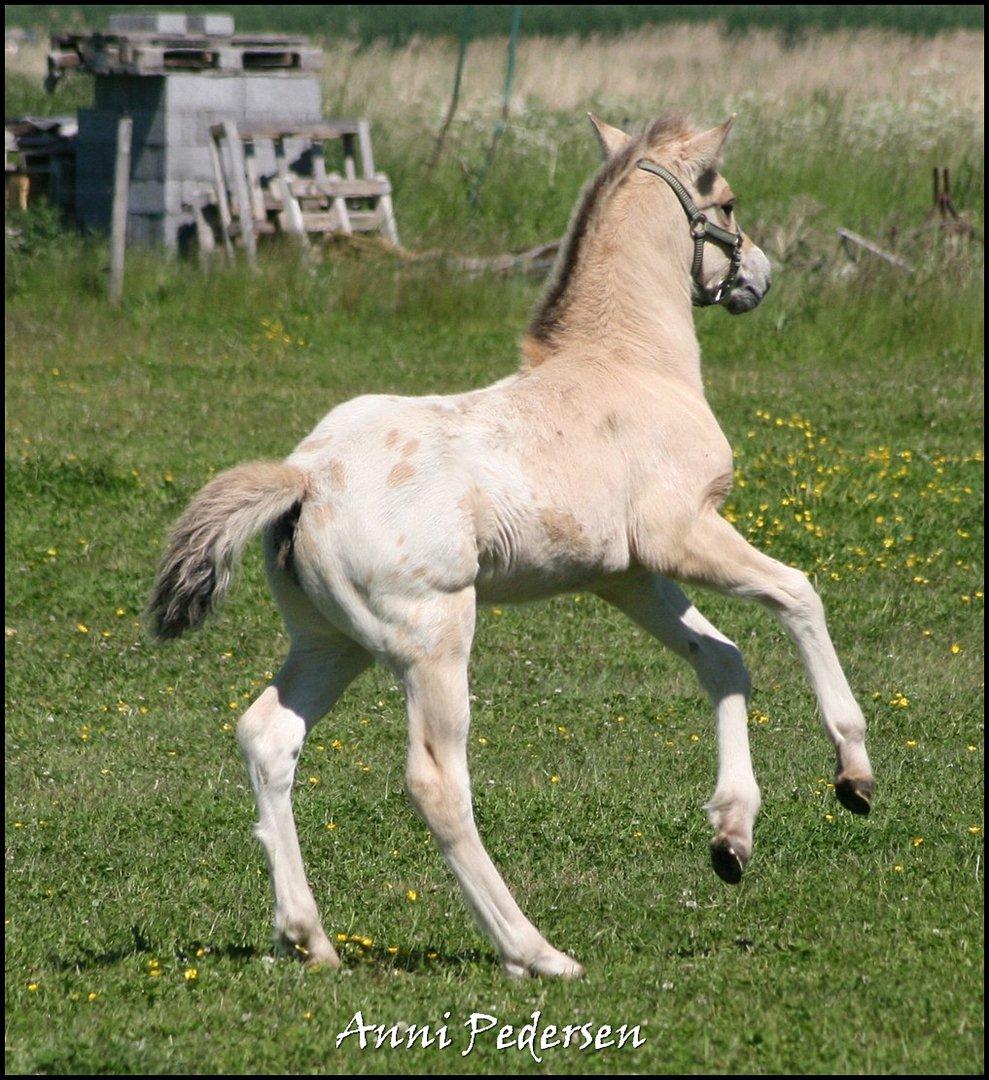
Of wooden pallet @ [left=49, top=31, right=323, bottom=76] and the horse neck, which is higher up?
the horse neck

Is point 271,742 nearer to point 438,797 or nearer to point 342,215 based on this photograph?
point 438,797

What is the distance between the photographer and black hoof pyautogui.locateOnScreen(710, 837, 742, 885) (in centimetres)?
498

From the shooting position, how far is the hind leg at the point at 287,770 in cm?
508

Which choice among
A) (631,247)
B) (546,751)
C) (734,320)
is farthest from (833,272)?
(631,247)

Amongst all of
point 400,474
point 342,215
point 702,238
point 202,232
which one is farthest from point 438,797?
point 202,232

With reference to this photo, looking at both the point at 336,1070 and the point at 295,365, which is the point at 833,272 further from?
the point at 336,1070

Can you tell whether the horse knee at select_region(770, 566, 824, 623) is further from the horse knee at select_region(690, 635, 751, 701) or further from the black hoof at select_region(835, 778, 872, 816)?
the black hoof at select_region(835, 778, 872, 816)

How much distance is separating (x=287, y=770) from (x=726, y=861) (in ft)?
4.53

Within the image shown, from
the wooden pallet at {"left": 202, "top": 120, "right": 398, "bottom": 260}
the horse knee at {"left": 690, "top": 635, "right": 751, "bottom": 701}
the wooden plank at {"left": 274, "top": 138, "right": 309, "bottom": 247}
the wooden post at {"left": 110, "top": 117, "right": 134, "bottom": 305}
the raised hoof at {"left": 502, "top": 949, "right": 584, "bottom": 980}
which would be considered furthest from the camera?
the wooden pallet at {"left": 202, "top": 120, "right": 398, "bottom": 260}

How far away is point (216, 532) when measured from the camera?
4.87 metres

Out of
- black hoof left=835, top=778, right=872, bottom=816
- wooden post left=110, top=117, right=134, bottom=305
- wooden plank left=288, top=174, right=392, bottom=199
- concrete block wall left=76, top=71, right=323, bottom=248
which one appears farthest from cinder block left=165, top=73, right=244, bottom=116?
black hoof left=835, top=778, right=872, bottom=816

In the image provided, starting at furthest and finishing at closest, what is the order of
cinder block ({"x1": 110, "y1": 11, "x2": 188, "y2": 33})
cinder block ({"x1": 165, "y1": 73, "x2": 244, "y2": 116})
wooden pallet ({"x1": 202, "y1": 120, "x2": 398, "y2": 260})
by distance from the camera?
cinder block ({"x1": 110, "y1": 11, "x2": 188, "y2": 33}) → cinder block ({"x1": 165, "y1": 73, "x2": 244, "y2": 116}) → wooden pallet ({"x1": 202, "y1": 120, "x2": 398, "y2": 260})

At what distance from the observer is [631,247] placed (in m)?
5.80

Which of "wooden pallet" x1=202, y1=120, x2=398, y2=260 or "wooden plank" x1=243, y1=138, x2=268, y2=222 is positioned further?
"wooden plank" x1=243, y1=138, x2=268, y2=222
